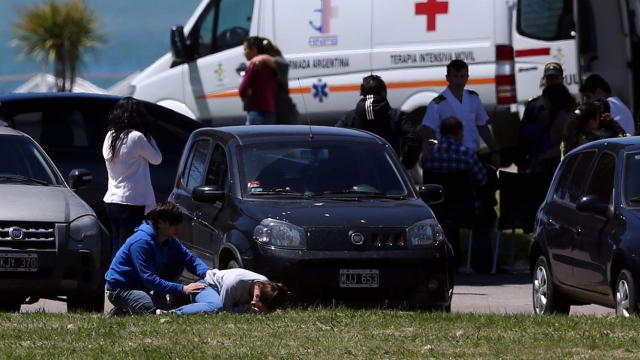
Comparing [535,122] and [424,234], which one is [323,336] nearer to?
[424,234]

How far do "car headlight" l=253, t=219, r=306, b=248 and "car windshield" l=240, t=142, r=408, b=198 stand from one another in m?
0.73

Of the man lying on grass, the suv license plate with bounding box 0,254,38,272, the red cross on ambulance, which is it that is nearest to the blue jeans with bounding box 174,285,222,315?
the man lying on grass

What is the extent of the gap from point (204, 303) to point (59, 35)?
74.3 ft

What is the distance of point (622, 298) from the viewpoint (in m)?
12.3

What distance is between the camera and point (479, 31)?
67.9 ft

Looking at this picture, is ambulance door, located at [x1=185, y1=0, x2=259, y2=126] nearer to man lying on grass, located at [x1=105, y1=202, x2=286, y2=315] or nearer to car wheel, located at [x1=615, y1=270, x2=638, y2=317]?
man lying on grass, located at [x1=105, y1=202, x2=286, y2=315]


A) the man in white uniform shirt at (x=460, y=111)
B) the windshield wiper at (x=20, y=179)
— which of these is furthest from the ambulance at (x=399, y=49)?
the windshield wiper at (x=20, y=179)

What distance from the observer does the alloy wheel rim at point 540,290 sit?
13.9 metres

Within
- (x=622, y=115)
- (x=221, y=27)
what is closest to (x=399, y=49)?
(x=221, y=27)

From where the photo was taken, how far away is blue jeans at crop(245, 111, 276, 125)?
20.3 m

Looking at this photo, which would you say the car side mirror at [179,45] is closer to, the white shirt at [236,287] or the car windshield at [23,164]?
the car windshield at [23,164]

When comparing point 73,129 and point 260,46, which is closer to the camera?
point 73,129

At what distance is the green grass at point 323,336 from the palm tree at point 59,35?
A: 2161 cm

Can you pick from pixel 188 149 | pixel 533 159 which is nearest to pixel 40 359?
pixel 188 149
